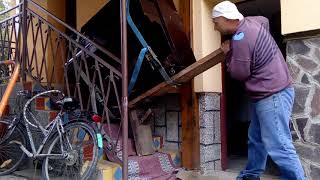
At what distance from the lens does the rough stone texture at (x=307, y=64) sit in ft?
13.5

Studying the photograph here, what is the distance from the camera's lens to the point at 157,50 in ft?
16.1

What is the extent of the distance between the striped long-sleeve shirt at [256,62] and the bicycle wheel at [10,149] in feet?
10.3

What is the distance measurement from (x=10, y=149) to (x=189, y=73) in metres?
2.79

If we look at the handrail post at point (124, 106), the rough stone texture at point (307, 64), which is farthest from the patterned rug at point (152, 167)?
the rough stone texture at point (307, 64)

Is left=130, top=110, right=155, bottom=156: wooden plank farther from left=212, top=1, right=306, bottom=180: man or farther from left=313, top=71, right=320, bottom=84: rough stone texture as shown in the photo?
left=313, top=71, right=320, bottom=84: rough stone texture

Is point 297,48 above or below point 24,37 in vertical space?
below

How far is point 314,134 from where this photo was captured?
405 cm

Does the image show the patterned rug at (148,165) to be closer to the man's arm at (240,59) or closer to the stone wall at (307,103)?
the stone wall at (307,103)

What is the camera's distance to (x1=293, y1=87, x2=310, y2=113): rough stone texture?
4.15m

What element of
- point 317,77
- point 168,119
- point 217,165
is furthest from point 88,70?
point 317,77

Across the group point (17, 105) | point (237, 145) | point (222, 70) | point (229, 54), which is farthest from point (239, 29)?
point (237, 145)

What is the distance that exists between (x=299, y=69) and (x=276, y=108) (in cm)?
109

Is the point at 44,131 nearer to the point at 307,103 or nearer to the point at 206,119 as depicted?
the point at 206,119

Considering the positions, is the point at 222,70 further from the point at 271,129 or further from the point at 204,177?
the point at 271,129
